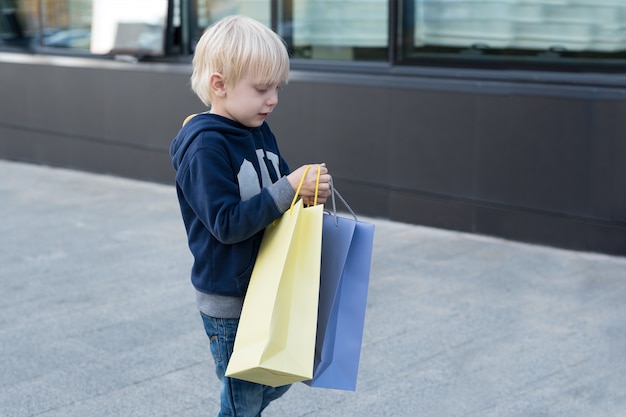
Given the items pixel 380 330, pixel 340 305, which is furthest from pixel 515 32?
pixel 340 305

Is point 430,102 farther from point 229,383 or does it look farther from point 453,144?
point 229,383

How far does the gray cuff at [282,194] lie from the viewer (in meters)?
2.43

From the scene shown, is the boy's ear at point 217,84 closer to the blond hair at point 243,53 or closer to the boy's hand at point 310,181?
the blond hair at point 243,53

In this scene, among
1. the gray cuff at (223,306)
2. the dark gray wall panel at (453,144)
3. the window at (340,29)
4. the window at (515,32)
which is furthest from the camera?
the window at (340,29)

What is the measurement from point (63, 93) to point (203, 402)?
618 centimetres

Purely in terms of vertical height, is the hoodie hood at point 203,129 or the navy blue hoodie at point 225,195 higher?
the hoodie hood at point 203,129

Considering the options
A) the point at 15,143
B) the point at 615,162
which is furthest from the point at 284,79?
the point at 15,143

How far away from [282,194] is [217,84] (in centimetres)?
33

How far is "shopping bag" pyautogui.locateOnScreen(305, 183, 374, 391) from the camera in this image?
8.23 ft

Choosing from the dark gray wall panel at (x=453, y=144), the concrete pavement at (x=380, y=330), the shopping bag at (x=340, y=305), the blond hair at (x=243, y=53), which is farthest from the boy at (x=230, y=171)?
the dark gray wall panel at (x=453, y=144)

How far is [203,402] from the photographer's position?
3.82 meters

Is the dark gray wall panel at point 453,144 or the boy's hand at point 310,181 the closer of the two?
the boy's hand at point 310,181

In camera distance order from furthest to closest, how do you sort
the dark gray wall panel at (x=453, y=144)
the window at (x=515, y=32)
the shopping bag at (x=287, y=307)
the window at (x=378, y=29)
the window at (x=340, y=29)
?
the window at (x=340, y=29) < the window at (x=378, y=29) < the window at (x=515, y=32) < the dark gray wall panel at (x=453, y=144) < the shopping bag at (x=287, y=307)

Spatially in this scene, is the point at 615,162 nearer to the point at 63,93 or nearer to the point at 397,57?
the point at 397,57
